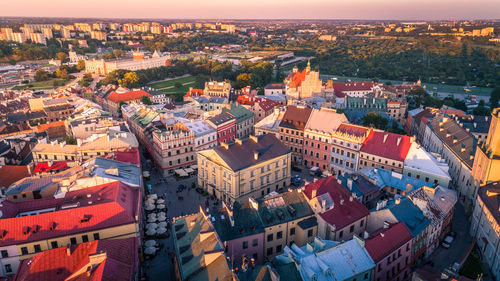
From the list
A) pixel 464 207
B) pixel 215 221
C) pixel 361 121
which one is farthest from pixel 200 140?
pixel 464 207

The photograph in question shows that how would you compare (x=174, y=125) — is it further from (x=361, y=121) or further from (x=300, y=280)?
(x=300, y=280)

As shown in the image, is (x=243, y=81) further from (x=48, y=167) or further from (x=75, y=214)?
(x=75, y=214)

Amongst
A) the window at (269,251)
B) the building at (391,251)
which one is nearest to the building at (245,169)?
the window at (269,251)

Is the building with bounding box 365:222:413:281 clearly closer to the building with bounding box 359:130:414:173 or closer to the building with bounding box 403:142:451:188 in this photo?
the building with bounding box 403:142:451:188

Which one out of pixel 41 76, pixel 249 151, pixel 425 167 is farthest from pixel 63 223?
pixel 41 76

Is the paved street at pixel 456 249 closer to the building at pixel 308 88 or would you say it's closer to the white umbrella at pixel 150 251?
the white umbrella at pixel 150 251

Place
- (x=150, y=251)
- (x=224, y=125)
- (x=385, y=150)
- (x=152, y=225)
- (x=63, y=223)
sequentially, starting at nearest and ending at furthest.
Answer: (x=63, y=223) → (x=150, y=251) → (x=152, y=225) → (x=385, y=150) → (x=224, y=125)

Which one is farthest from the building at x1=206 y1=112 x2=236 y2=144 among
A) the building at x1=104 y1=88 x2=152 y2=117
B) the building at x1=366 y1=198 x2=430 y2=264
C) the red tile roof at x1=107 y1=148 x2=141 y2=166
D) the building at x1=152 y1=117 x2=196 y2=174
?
the building at x1=104 y1=88 x2=152 y2=117
